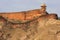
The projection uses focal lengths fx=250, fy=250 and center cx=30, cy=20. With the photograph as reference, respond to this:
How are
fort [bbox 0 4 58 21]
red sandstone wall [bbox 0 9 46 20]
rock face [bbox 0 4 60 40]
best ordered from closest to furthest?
rock face [bbox 0 4 60 40], fort [bbox 0 4 58 21], red sandstone wall [bbox 0 9 46 20]

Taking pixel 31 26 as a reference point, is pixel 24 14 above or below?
above

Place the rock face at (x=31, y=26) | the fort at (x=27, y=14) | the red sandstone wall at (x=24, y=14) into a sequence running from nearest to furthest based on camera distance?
the rock face at (x=31, y=26)
the fort at (x=27, y=14)
the red sandstone wall at (x=24, y=14)

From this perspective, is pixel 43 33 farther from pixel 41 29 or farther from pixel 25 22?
pixel 25 22

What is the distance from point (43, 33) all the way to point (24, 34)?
94.2 inches

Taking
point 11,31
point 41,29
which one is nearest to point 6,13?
point 11,31

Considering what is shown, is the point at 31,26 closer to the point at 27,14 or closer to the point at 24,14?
the point at 27,14

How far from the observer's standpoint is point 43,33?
29.2 metres

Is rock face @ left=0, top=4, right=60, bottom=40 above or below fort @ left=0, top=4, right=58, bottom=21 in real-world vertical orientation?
below

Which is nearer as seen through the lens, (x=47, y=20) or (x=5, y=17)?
(x=47, y=20)

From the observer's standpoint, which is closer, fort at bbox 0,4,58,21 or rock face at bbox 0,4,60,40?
rock face at bbox 0,4,60,40

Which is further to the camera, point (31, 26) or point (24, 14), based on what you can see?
point (24, 14)

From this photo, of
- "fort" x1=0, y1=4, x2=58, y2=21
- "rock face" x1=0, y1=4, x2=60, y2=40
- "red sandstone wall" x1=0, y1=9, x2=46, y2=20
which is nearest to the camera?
"rock face" x1=0, y1=4, x2=60, y2=40

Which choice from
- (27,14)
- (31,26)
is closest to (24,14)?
(27,14)

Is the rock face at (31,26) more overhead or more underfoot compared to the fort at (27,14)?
more underfoot
